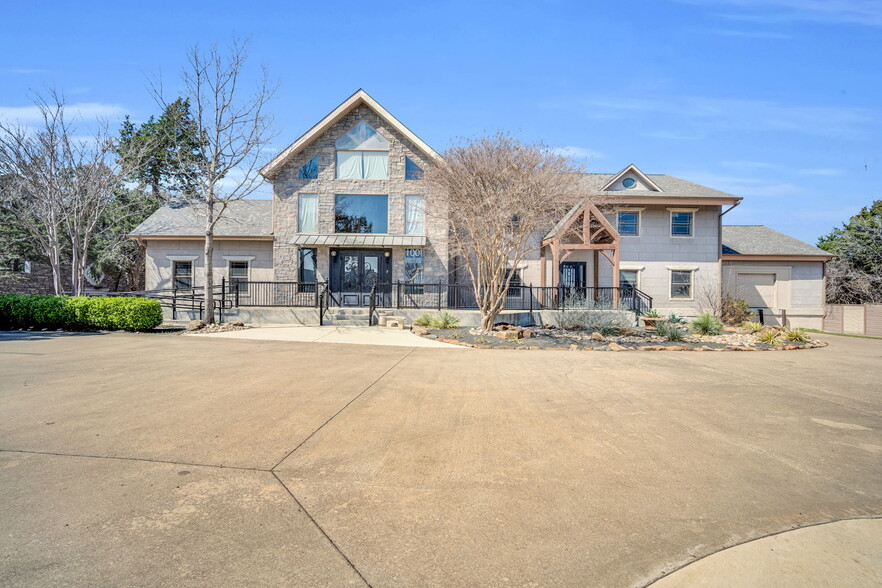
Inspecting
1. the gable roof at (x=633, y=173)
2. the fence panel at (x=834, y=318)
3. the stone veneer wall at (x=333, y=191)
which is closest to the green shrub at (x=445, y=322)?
the stone veneer wall at (x=333, y=191)

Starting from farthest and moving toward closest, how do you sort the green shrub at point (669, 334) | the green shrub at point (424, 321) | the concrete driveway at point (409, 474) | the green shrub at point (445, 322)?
the green shrub at point (424, 321), the green shrub at point (445, 322), the green shrub at point (669, 334), the concrete driveway at point (409, 474)

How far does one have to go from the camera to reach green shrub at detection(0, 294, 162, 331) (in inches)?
546

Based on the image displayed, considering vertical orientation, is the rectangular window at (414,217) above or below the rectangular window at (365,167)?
below

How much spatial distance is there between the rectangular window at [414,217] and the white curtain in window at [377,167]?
1416 millimetres

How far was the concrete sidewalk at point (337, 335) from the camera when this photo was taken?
12.3 meters

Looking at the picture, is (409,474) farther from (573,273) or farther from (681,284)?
(681,284)

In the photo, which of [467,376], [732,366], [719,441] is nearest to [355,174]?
[467,376]

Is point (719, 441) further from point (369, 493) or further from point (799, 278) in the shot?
point (799, 278)

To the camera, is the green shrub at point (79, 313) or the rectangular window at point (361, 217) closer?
the green shrub at point (79, 313)

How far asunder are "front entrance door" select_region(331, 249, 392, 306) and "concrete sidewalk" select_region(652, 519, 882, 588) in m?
17.2

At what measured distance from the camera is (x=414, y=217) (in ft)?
64.5

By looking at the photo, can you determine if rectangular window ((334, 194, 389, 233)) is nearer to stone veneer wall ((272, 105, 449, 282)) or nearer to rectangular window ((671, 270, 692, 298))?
stone veneer wall ((272, 105, 449, 282))

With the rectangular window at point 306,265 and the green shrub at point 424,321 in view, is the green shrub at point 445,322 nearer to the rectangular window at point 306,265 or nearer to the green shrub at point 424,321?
the green shrub at point 424,321

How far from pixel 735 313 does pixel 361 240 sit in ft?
50.0
